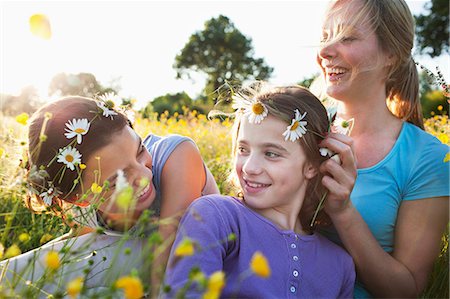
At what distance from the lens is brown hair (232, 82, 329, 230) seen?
195 centimetres

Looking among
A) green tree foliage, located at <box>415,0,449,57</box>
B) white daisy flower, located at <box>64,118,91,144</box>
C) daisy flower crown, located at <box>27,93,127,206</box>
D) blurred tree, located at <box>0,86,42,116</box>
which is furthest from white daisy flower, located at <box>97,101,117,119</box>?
green tree foliage, located at <box>415,0,449,57</box>

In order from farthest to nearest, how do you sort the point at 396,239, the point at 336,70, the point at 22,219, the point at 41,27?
the point at 22,219 → the point at 336,70 → the point at 396,239 → the point at 41,27

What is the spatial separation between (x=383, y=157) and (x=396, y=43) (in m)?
0.51

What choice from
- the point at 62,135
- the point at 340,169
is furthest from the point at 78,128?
the point at 340,169

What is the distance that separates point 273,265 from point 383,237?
2.23 ft

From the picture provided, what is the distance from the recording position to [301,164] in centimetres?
195

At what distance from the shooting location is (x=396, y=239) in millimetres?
2189

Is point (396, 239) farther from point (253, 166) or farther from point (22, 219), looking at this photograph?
point (22, 219)

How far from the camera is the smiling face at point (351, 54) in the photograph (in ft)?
7.39

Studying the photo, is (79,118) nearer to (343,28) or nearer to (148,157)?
(148,157)

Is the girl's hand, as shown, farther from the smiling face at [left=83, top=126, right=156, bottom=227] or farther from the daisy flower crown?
the daisy flower crown

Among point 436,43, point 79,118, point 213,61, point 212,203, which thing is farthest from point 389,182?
point 213,61

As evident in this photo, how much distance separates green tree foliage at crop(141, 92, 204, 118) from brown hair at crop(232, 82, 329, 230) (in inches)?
470

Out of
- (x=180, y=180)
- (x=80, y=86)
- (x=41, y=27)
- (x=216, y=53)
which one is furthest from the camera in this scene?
(x=216, y=53)
